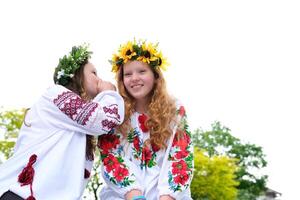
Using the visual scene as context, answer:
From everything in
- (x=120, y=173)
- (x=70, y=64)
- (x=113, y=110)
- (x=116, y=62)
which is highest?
(x=116, y=62)

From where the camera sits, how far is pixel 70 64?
13.3 ft

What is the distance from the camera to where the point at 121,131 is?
410 cm

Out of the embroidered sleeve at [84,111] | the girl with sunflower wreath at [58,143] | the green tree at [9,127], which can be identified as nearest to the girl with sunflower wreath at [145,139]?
the girl with sunflower wreath at [58,143]

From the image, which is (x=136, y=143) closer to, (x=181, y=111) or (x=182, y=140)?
(x=182, y=140)

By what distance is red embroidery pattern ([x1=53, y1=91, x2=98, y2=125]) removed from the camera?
367cm

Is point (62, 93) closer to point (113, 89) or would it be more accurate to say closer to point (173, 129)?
point (113, 89)

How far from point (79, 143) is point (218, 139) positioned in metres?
39.5

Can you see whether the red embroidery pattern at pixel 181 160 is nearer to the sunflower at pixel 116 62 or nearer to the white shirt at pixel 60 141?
the white shirt at pixel 60 141

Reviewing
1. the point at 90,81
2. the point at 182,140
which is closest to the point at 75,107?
the point at 90,81

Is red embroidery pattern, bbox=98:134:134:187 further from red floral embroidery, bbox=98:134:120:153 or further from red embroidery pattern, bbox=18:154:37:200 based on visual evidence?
red embroidery pattern, bbox=18:154:37:200

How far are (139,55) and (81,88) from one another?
59 centimetres

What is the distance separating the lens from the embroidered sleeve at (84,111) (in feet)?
12.0

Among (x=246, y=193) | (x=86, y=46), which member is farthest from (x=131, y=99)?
(x=246, y=193)

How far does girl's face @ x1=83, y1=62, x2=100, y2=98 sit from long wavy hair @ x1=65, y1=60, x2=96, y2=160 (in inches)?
1.0
